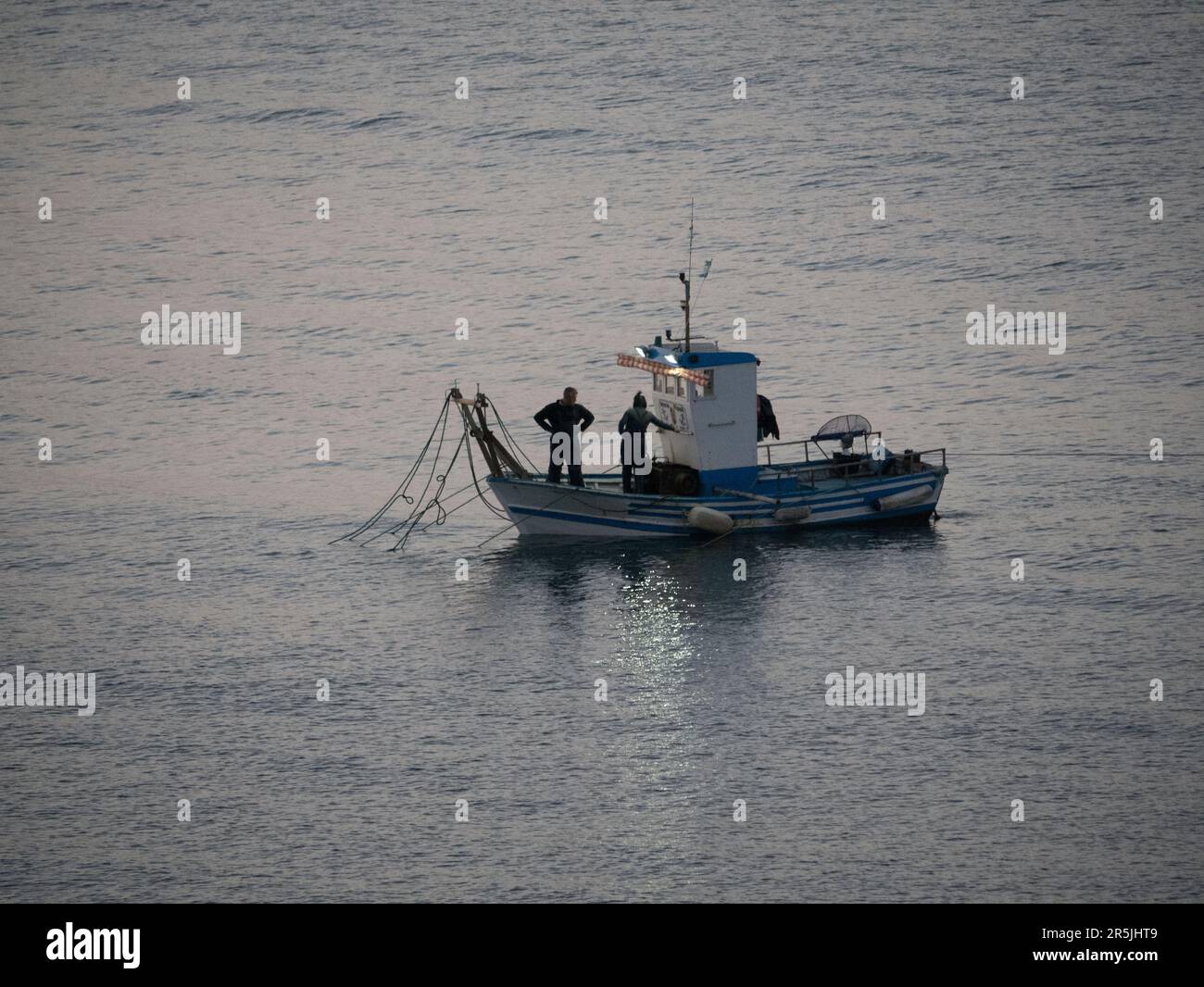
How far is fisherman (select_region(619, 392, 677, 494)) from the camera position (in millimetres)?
43006

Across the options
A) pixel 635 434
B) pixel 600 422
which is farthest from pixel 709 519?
pixel 600 422

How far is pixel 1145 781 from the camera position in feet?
103

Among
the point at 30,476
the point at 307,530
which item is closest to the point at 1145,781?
the point at 307,530

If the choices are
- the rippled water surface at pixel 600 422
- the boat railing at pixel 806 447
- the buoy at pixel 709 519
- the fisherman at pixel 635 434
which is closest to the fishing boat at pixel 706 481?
the buoy at pixel 709 519

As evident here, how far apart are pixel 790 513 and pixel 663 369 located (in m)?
3.71

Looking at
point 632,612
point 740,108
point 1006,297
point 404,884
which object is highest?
point 740,108

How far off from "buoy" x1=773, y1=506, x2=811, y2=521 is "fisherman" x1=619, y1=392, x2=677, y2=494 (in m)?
2.59

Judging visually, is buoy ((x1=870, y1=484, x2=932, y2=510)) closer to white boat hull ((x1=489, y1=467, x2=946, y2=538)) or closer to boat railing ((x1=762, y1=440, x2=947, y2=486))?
white boat hull ((x1=489, y1=467, x2=946, y2=538))

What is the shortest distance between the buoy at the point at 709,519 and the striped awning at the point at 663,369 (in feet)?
7.83

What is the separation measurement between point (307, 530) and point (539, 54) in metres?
42.0

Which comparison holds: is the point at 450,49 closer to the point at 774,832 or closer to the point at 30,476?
the point at 30,476

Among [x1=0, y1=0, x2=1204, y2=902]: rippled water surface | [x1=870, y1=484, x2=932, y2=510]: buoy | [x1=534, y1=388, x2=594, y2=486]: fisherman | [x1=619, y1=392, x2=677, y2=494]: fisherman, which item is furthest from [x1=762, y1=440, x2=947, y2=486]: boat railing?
[x1=534, y1=388, x2=594, y2=486]: fisherman

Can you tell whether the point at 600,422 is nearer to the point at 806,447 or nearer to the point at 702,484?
the point at 806,447

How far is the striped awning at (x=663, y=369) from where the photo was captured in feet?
140
